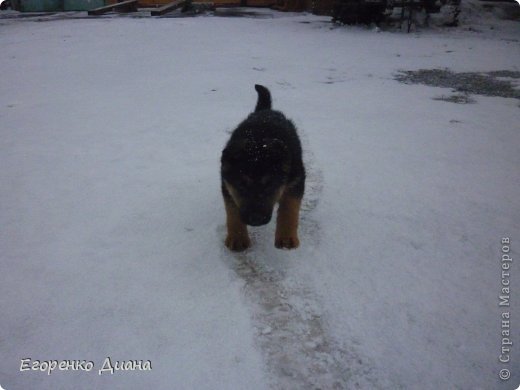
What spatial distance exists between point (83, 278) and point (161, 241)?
1.83ft

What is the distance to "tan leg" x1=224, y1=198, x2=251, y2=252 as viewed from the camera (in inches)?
93.7

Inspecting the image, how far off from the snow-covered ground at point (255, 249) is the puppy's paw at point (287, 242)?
0.05 m

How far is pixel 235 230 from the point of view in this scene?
2.43 metres

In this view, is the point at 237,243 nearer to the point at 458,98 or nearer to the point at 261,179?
the point at 261,179

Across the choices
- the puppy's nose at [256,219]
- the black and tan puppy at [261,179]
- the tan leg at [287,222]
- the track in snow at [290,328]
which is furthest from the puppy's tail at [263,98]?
the puppy's nose at [256,219]

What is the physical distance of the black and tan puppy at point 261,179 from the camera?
2.12 m

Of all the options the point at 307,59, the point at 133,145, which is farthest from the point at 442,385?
the point at 307,59

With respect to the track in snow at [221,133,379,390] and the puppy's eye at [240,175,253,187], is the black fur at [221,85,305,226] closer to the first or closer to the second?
the puppy's eye at [240,175,253,187]

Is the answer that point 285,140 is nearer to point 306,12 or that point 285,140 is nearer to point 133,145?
point 133,145

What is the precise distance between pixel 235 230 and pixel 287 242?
365mm

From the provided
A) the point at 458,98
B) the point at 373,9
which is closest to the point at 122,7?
the point at 373,9

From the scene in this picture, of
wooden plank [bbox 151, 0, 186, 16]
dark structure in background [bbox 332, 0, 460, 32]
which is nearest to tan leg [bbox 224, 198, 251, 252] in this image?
dark structure in background [bbox 332, 0, 460, 32]

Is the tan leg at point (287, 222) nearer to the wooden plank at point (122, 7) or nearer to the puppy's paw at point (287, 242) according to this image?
the puppy's paw at point (287, 242)

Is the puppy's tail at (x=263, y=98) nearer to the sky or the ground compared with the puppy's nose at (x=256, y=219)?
nearer to the sky
